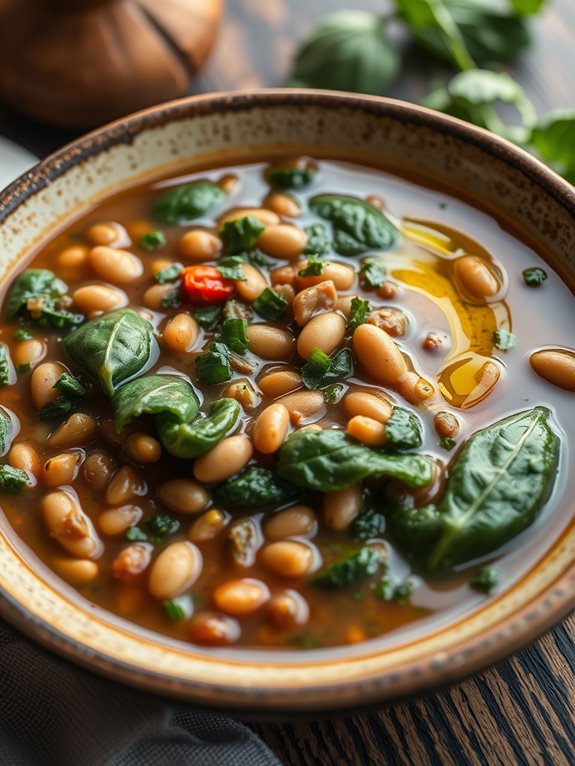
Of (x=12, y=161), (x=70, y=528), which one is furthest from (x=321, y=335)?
(x=12, y=161)

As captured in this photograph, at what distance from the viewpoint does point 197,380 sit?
2975mm

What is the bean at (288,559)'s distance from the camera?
2555 millimetres

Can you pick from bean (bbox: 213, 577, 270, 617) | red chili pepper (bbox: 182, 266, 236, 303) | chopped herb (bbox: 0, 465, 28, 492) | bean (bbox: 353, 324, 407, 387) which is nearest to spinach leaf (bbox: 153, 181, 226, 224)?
red chili pepper (bbox: 182, 266, 236, 303)

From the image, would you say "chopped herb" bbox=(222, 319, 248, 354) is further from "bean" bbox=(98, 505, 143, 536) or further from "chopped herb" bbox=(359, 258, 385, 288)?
"bean" bbox=(98, 505, 143, 536)

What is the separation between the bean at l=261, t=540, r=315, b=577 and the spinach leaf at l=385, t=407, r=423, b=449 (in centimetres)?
39

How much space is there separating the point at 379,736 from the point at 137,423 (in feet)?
3.71

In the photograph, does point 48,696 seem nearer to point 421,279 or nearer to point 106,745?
point 106,745

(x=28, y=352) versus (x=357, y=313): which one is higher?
(x=357, y=313)

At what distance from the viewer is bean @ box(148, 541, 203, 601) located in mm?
2564

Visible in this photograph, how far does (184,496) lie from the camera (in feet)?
8.82

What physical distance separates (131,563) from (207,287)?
962 millimetres

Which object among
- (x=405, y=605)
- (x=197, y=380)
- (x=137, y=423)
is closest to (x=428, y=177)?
(x=197, y=380)

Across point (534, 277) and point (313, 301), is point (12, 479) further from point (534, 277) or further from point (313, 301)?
point (534, 277)

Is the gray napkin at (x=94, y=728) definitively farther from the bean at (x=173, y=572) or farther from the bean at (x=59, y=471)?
the bean at (x=59, y=471)
